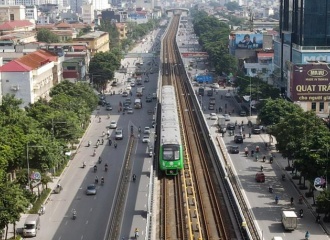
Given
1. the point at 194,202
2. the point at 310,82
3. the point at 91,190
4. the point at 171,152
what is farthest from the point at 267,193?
the point at 310,82

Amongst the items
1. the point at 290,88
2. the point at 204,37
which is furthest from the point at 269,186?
the point at 204,37

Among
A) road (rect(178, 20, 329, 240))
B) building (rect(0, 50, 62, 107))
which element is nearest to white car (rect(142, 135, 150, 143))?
road (rect(178, 20, 329, 240))

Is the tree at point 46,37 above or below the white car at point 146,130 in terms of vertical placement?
above

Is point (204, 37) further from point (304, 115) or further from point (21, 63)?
point (304, 115)

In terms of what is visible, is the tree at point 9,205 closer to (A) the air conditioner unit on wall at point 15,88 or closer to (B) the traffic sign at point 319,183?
(B) the traffic sign at point 319,183

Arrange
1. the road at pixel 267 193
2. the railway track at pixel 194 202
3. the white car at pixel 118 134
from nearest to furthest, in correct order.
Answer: the railway track at pixel 194 202, the road at pixel 267 193, the white car at pixel 118 134

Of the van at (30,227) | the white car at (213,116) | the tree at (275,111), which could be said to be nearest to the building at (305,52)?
the tree at (275,111)
